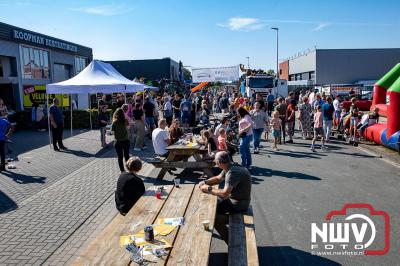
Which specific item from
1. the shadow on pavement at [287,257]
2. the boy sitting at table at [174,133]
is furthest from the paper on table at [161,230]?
the boy sitting at table at [174,133]

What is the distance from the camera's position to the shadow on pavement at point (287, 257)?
4875 millimetres

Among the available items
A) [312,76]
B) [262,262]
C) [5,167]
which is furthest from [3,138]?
[312,76]

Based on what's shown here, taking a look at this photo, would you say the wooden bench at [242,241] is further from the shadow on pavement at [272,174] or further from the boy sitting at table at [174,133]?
the boy sitting at table at [174,133]

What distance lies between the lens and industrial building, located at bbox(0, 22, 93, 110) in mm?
21750

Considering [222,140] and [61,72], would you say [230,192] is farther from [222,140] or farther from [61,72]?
[61,72]

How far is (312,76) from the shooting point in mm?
54969

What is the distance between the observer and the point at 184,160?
9.62 metres

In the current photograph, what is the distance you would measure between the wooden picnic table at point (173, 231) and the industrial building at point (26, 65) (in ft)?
62.2

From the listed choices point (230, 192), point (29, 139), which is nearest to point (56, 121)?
point (29, 139)

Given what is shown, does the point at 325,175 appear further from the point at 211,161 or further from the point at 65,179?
the point at 65,179

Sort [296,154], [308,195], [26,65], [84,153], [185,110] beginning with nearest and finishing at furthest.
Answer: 1. [308,195]
2. [296,154]
3. [84,153]
4. [185,110]
5. [26,65]

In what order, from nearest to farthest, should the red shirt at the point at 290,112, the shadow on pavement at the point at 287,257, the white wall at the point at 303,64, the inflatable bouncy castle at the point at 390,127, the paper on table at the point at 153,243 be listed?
the paper on table at the point at 153,243, the shadow on pavement at the point at 287,257, the inflatable bouncy castle at the point at 390,127, the red shirt at the point at 290,112, the white wall at the point at 303,64

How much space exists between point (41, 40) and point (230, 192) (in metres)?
24.4

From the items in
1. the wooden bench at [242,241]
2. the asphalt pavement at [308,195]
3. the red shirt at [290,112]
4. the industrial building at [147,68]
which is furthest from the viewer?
the industrial building at [147,68]
